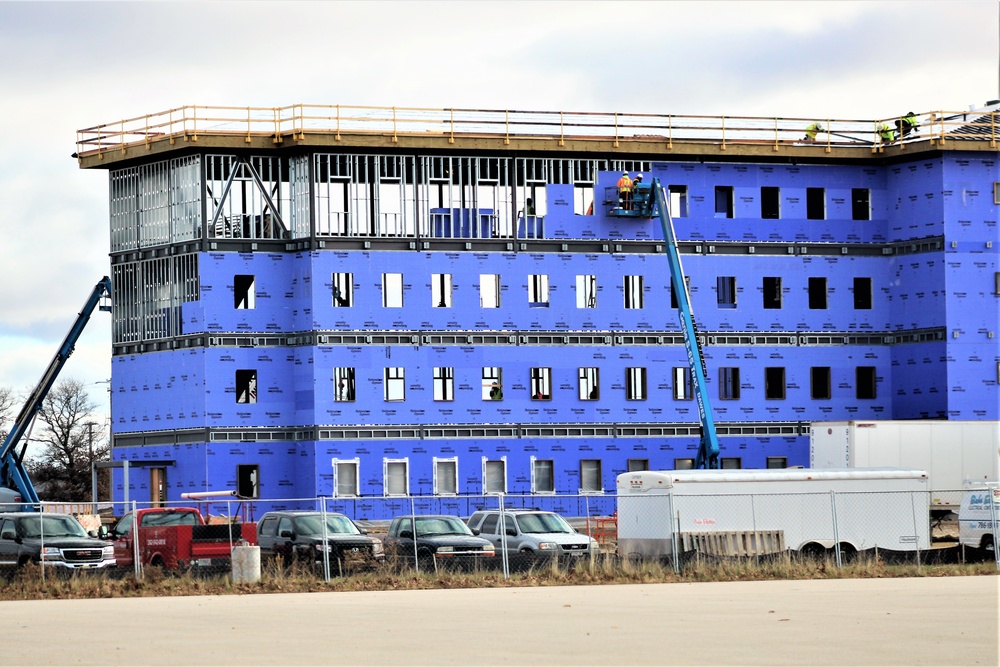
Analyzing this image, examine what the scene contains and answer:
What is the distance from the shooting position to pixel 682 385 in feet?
211

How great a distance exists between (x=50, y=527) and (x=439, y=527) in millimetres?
9177

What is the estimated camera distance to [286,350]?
61.3m

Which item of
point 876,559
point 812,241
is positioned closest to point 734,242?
point 812,241

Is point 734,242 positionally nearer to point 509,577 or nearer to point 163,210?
point 163,210

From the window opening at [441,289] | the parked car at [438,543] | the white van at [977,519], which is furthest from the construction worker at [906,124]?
the parked car at [438,543]

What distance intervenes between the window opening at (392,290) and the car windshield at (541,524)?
20.8 m

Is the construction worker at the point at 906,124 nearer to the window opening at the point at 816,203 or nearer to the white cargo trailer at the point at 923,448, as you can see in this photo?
the window opening at the point at 816,203

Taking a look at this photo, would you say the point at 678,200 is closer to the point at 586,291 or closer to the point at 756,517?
Result: the point at 586,291

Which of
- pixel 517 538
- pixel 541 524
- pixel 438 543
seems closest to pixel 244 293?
pixel 541 524

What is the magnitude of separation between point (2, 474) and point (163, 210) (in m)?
12.9

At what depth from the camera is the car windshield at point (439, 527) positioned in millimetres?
39969

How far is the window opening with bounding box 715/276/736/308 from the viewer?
64625 millimetres

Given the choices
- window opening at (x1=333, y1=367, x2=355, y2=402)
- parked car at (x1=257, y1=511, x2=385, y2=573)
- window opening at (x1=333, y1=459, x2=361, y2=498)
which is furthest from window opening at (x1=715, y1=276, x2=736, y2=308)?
parked car at (x1=257, y1=511, x2=385, y2=573)

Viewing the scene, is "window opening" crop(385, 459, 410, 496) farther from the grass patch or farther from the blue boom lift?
the grass patch
